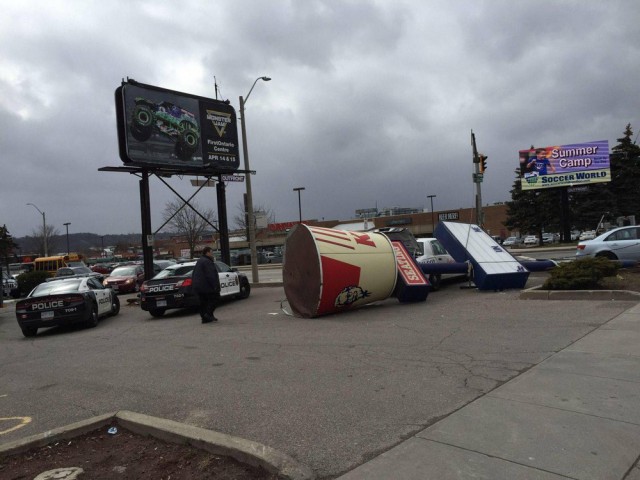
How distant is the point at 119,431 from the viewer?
4809 mm

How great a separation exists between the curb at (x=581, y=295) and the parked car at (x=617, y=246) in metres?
6.42

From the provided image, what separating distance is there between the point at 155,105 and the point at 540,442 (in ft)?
71.4

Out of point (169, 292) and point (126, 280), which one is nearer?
point (169, 292)

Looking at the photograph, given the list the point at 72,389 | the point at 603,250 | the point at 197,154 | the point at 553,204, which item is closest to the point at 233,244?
the point at 553,204

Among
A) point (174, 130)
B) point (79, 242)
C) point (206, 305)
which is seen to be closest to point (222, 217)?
point (174, 130)

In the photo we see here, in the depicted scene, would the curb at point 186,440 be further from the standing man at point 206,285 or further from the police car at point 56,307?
the police car at point 56,307

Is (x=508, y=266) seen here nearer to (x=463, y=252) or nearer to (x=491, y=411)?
(x=463, y=252)

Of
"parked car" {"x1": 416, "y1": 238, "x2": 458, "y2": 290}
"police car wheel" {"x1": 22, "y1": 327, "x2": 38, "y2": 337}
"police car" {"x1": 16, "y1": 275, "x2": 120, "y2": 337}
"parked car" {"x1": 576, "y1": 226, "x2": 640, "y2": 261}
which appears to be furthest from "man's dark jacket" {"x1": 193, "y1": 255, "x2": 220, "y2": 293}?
"parked car" {"x1": 576, "y1": 226, "x2": 640, "y2": 261}

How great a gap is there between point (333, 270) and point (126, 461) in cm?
769

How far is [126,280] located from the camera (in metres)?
26.6

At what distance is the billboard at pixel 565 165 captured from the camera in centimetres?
5003

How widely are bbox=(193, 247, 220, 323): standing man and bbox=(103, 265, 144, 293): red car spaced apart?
15407 millimetres

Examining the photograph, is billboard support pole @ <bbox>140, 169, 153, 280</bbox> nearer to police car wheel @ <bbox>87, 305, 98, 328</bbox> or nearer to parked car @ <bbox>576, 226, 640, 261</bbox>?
police car wheel @ <bbox>87, 305, 98, 328</bbox>

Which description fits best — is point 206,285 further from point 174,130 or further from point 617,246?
point 617,246
